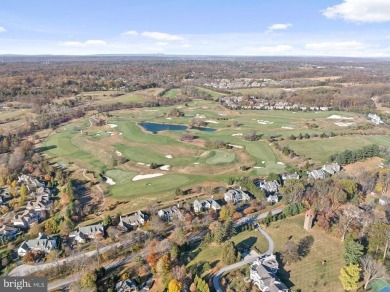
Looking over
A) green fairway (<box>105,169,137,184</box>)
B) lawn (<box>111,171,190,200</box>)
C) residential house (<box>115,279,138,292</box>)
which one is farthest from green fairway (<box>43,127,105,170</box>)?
residential house (<box>115,279,138,292</box>)

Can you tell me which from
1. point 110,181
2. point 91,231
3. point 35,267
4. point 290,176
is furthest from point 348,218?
point 110,181

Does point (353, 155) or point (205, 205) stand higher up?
point (353, 155)

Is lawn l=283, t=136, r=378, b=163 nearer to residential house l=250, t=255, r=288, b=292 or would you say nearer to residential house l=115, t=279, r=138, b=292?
residential house l=250, t=255, r=288, b=292

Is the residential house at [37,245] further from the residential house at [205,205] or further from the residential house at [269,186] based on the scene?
the residential house at [269,186]

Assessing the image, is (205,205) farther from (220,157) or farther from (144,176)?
(220,157)

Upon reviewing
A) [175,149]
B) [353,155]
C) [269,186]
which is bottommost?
[269,186]

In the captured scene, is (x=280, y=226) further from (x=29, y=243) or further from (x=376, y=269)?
(x=29, y=243)

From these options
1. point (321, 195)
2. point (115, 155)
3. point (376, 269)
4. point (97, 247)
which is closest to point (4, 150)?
point (115, 155)

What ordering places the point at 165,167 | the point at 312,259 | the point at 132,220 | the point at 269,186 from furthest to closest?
the point at 165,167
the point at 269,186
the point at 132,220
the point at 312,259
